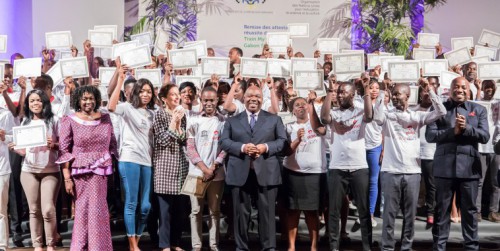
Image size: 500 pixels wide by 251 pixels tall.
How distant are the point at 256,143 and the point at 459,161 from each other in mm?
1865

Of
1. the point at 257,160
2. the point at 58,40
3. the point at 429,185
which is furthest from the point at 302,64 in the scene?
the point at 58,40

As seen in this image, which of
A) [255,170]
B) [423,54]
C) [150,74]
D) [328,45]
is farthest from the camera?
[328,45]

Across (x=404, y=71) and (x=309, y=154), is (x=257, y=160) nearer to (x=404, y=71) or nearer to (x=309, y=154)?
(x=309, y=154)

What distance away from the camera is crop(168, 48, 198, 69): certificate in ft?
24.5

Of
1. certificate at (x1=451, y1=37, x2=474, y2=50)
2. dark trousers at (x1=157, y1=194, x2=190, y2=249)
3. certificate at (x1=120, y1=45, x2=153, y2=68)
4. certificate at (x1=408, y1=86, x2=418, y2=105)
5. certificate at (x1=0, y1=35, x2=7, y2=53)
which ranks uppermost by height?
certificate at (x1=451, y1=37, x2=474, y2=50)

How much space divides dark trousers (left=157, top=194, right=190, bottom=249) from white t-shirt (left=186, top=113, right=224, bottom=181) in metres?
0.33

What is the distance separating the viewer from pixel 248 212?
20.0ft

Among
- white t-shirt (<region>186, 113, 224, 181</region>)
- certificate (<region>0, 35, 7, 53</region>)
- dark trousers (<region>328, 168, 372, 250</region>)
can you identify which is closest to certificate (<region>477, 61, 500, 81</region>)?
dark trousers (<region>328, 168, 372, 250</region>)

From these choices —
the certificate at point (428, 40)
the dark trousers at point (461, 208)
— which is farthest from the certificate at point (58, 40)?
the dark trousers at point (461, 208)

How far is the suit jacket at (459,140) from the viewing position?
239 inches

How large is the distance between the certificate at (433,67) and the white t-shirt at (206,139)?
8.18ft

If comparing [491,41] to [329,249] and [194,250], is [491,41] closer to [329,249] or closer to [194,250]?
[329,249]

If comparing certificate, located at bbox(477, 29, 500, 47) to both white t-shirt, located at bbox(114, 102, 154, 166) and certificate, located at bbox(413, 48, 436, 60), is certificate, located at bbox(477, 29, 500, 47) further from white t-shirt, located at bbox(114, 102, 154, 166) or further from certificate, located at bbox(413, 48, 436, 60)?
white t-shirt, located at bbox(114, 102, 154, 166)

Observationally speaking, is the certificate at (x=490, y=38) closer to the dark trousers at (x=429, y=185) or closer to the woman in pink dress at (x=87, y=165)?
the dark trousers at (x=429, y=185)
